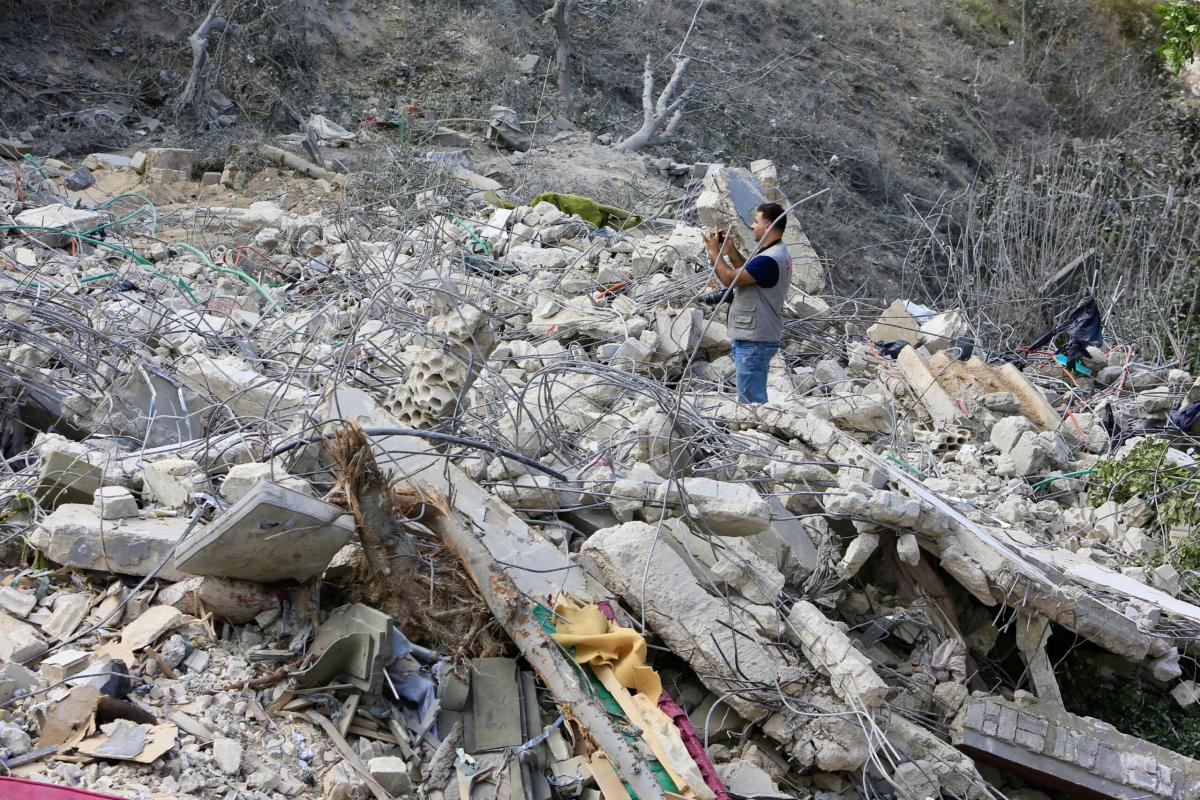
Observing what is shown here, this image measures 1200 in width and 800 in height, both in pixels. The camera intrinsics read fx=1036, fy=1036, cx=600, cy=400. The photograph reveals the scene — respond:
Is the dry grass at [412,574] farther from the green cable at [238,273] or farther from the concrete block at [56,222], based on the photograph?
the concrete block at [56,222]

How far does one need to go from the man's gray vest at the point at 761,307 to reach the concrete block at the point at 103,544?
→ 370cm

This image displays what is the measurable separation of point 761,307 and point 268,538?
3.80 meters

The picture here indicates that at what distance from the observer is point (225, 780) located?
9.64 feet

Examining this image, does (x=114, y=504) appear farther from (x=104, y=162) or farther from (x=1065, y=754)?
(x=104, y=162)

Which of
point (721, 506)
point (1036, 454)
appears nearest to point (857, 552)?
point (721, 506)

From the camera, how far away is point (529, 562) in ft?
13.2

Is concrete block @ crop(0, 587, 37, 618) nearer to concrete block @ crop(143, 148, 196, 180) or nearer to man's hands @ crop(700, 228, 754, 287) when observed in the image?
man's hands @ crop(700, 228, 754, 287)

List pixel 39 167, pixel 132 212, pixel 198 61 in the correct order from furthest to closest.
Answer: pixel 198 61, pixel 39 167, pixel 132 212

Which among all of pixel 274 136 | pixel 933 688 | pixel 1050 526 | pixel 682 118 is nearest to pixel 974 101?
pixel 682 118

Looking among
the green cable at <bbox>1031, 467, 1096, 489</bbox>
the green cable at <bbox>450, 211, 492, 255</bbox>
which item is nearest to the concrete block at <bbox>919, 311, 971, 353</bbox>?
the green cable at <bbox>1031, 467, 1096, 489</bbox>

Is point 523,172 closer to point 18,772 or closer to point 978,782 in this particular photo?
point 978,782

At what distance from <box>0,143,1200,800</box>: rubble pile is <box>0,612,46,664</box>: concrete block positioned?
14mm

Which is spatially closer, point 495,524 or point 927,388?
point 495,524

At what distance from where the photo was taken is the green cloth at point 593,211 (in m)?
10.4
